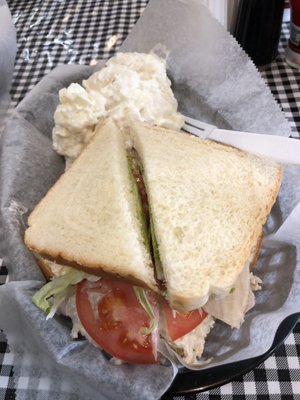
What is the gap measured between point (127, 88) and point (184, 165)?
0.35 m

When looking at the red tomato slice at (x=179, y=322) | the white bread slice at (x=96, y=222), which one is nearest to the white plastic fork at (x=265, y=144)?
the white bread slice at (x=96, y=222)

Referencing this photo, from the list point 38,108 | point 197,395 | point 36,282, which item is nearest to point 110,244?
point 36,282

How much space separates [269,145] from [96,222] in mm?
501

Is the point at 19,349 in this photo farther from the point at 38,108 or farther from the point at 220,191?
the point at 38,108

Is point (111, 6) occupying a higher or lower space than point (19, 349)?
higher

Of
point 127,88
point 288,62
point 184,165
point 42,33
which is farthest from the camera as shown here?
point 42,33

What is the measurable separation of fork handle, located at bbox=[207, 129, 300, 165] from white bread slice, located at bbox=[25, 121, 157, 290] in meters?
0.31

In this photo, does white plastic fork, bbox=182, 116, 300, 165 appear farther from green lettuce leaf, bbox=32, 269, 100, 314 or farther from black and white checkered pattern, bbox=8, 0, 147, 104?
black and white checkered pattern, bbox=8, 0, 147, 104

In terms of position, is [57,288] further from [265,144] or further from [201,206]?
[265,144]

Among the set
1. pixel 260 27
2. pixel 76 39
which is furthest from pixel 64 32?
pixel 260 27

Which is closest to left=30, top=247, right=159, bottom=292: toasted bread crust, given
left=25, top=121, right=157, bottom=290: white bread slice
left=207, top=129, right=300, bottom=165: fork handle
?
left=25, top=121, right=157, bottom=290: white bread slice

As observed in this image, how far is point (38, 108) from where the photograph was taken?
152cm

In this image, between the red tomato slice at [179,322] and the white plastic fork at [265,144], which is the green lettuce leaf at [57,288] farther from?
the white plastic fork at [265,144]

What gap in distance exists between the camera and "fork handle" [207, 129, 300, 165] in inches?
48.0
